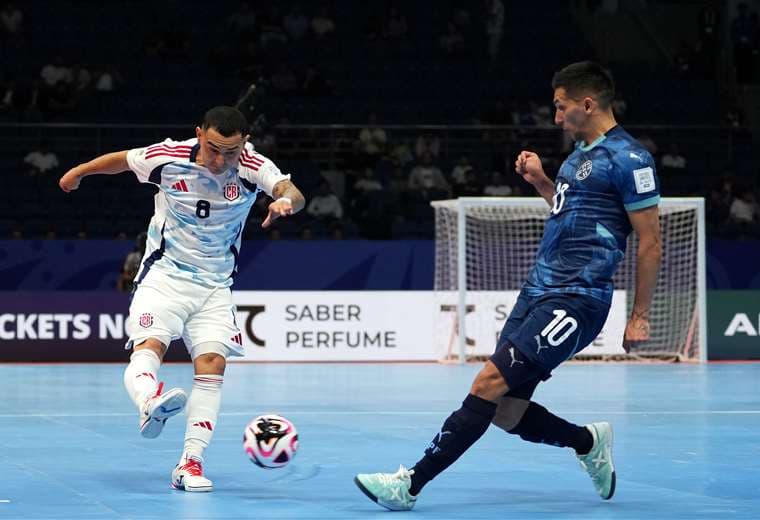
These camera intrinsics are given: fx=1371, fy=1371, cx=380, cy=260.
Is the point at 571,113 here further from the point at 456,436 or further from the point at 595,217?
the point at 456,436

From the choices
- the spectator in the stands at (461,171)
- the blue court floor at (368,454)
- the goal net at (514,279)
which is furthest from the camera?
the spectator in the stands at (461,171)

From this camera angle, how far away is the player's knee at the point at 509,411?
7.32 meters

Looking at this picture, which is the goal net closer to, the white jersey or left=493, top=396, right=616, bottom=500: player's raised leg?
the white jersey

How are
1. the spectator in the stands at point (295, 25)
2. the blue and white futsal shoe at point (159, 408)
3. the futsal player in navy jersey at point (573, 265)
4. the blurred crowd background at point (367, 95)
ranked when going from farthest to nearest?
1. the spectator in the stands at point (295, 25)
2. the blurred crowd background at point (367, 95)
3. the blue and white futsal shoe at point (159, 408)
4. the futsal player in navy jersey at point (573, 265)

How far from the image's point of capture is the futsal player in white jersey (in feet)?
26.2

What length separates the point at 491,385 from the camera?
694cm

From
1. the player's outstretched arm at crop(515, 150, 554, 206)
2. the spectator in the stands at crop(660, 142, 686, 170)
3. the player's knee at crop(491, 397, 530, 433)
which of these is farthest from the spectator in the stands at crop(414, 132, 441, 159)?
the player's knee at crop(491, 397, 530, 433)

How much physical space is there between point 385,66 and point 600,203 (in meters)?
22.4

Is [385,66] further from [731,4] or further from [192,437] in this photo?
[192,437]

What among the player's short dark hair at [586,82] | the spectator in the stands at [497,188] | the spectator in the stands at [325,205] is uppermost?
the spectator in the stands at [497,188]

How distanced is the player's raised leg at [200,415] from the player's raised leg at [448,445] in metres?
1.16

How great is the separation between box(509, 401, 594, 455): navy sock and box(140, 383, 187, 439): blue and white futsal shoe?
70.6 inches

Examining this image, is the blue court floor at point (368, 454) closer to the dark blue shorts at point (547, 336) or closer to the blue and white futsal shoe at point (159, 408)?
the blue and white futsal shoe at point (159, 408)

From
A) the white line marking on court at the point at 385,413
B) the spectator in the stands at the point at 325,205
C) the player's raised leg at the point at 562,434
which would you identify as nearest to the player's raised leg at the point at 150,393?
the player's raised leg at the point at 562,434
